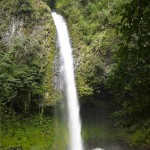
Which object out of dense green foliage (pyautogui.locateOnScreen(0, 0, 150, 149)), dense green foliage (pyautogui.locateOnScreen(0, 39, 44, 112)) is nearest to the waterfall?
dense green foliage (pyautogui.locateOnScreen(0, 0, 150, 149))

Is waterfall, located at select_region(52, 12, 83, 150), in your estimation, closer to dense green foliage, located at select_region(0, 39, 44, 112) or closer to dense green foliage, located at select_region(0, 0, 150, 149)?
dense green foliage, located at select_region(0, 0, 150, 149)

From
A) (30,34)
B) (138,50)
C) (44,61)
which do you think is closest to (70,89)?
(44,61)

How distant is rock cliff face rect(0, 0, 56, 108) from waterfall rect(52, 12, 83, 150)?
1.77 ft

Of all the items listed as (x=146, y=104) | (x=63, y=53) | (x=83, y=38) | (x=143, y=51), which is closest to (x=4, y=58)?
(x=63, y=53)

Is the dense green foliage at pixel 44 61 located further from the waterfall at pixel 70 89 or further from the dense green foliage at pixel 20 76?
the waterfall at pixel 70 89

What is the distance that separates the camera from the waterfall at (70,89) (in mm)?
14534

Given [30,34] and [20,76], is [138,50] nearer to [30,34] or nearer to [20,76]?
[20,76]

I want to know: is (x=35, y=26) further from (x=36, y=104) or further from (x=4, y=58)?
(x=36, y=104)

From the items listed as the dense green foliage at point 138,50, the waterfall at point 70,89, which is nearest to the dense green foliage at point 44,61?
the waterfall at point 70,89

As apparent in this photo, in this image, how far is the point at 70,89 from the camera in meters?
15.6

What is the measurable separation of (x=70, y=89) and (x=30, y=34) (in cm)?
411

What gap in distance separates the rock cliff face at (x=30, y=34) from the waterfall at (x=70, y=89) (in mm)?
539

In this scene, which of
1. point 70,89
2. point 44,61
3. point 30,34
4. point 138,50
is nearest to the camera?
point 138,50

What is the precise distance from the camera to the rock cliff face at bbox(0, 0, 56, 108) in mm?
16266
